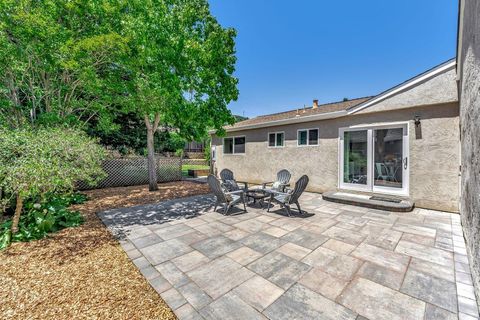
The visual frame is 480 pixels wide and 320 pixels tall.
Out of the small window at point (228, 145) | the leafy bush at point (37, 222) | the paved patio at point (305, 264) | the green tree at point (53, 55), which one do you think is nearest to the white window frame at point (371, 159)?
the paved patio at point (305, 264)

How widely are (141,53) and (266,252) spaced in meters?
7.13

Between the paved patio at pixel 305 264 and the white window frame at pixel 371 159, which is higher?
the white window frame at pixel 371 159

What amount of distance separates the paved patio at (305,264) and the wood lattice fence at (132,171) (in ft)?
17.8

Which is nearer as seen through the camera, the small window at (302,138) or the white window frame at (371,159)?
the white window frame at (371,159)

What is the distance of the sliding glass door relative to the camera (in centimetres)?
651

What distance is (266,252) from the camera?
3506 mm

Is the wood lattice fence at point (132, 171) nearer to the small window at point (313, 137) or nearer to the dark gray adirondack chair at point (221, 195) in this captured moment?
the dark gray adirondack chair at point (221, 195)

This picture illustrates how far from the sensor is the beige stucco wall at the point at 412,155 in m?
5.66

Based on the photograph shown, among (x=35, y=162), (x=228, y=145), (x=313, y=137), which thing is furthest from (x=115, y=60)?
(x=313, y=137)

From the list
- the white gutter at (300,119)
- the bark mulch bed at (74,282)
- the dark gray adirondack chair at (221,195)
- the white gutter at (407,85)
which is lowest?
the bark mulch bed at (74,282)

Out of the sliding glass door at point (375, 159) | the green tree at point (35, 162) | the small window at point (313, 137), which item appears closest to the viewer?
the green tree at point (35, 162)

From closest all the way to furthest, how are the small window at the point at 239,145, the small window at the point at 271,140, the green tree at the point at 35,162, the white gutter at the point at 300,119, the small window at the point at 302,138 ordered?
the green tree at the point at 35,162
the white gutter at the point at 300,119
the small window at the point at 302,138
the small window at the point at 271,140
the small window at the point at 239,145

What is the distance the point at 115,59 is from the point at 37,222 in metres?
5.45

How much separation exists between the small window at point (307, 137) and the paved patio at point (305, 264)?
401cm
